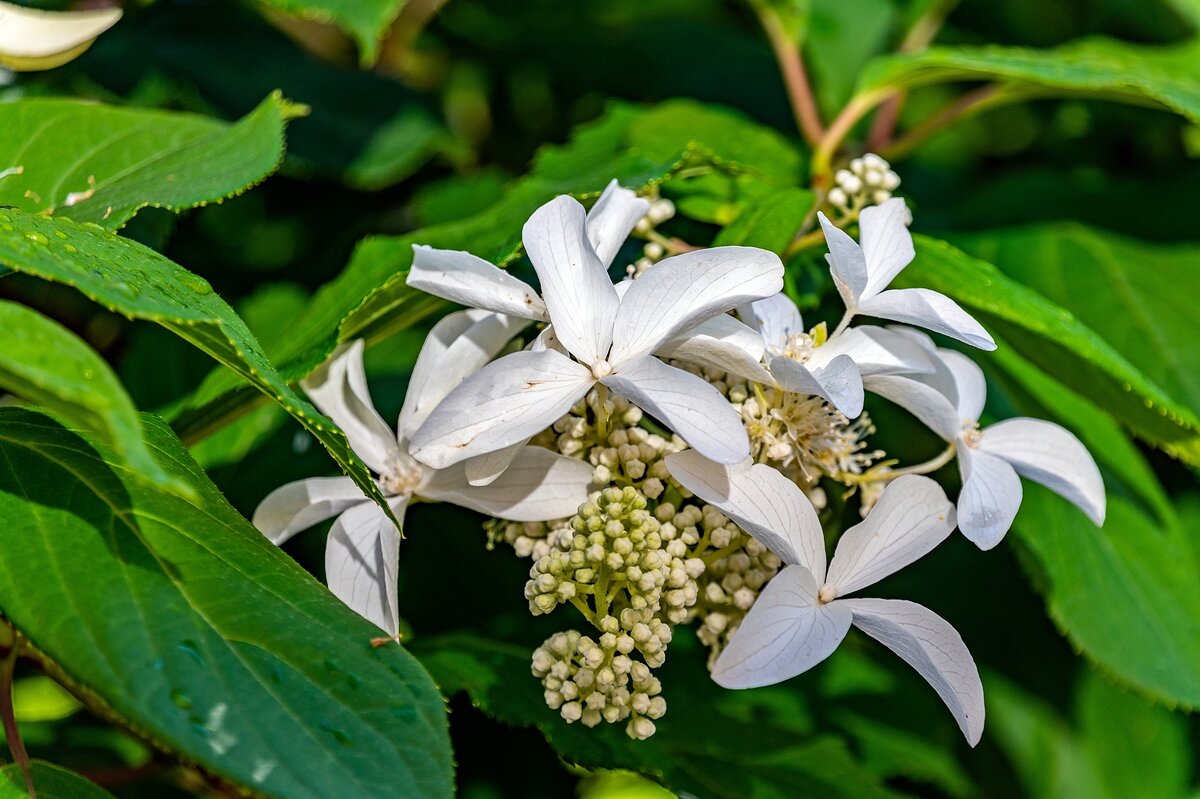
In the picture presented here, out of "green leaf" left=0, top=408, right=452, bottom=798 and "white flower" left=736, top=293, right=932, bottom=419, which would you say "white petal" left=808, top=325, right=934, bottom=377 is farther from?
"green leaf" left=0, top=408, right=452, bottom=798

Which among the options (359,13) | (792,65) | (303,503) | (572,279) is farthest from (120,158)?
(792,65)

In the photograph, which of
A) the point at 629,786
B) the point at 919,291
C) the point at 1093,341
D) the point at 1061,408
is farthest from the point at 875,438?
the point at 629,786

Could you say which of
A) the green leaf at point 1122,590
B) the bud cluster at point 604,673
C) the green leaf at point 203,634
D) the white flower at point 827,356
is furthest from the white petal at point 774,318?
the green leaf at point 1122,590

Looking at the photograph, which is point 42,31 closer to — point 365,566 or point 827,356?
point 365,566

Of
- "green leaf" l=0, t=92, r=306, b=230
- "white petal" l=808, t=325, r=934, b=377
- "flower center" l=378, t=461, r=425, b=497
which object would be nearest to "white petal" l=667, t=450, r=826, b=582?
"white petal" l=808, t=325, r=934, b=377

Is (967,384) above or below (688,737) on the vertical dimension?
above

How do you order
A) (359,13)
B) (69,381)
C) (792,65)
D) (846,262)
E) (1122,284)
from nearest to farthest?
(69,381) < (846,262) < (359,13) < (1122,284) < (792,65)

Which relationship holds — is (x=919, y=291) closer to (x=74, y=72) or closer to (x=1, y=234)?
(x=1, y=234)
